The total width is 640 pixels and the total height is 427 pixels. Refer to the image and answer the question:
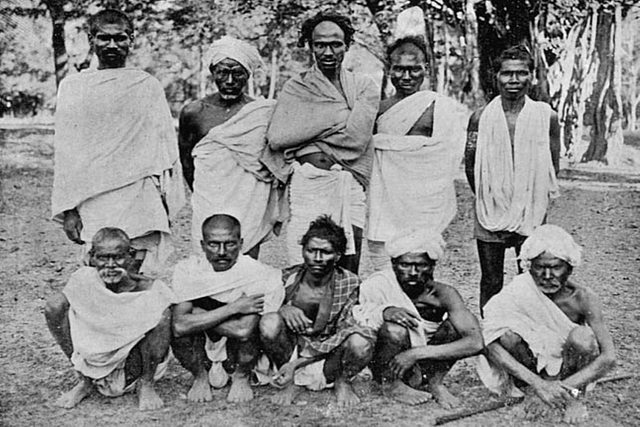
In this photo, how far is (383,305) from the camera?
3578 millimetres

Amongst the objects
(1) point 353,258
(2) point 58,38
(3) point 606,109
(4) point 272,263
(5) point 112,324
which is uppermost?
(2) point 58,38

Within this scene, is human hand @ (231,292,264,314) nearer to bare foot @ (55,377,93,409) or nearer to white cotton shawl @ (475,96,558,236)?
bare foot @ (55,377,93,409)

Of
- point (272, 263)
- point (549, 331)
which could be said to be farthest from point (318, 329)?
point (272, 263)

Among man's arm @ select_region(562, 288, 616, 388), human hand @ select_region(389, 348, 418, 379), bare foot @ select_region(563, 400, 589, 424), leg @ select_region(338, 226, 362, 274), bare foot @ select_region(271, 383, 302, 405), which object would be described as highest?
leg @ select_region(338, 226, 362, 274)

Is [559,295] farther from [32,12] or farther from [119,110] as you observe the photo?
[32,12]

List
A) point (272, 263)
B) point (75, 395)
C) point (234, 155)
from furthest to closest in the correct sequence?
1. point (272, 263)
2. point (234, 155)
3. point (75, 395)

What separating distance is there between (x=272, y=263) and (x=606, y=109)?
4.71 metres

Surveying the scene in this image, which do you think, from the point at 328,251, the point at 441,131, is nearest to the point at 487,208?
the point at 441,131

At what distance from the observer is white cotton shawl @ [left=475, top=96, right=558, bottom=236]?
13.5 feet

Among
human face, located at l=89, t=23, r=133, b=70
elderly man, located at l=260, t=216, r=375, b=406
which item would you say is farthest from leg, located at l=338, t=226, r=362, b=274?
human face, located at l=89, t=23, r=133, b=70

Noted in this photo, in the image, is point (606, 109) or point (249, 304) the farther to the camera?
point (606, 109)

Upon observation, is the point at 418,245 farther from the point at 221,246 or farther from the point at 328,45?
the point at 328,45

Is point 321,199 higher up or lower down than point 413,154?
lower down

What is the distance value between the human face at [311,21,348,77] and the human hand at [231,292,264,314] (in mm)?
1299
